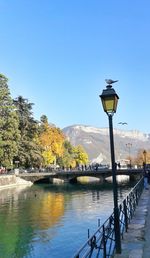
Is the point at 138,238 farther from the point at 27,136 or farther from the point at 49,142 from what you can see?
the point at 49,142

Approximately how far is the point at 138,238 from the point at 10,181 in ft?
200

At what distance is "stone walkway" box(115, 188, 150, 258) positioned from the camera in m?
9.95

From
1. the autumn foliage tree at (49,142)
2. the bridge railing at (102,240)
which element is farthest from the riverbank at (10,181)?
the bridge railing at (102,240)

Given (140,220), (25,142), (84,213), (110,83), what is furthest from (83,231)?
(25,142)

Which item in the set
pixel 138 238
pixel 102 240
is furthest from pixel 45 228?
pixel 102 240

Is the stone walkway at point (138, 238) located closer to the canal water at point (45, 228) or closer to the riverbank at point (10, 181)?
the canal water at point (45, 228)

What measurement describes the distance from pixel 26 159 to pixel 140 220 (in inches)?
2644

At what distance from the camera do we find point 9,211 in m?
37.5

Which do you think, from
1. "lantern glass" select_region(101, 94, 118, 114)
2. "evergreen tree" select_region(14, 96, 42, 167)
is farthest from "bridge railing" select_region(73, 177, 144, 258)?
"evergreen tree" select_region(14, 96, 42, 167)

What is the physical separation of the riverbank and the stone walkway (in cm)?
5143

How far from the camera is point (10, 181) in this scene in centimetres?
7075

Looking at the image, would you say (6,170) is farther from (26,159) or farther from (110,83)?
(110,83)

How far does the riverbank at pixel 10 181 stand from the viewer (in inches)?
2603

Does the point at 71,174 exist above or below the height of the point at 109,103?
below
